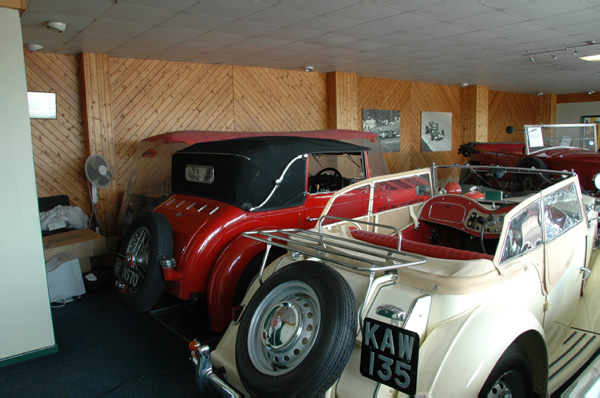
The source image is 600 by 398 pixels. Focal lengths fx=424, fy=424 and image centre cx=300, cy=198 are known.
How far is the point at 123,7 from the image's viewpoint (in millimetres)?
4832

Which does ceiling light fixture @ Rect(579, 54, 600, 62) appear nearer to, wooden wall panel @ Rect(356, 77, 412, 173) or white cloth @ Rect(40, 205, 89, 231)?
wooden wall panel @ Rect(356, 77, 412, 173)

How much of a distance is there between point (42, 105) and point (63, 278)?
3.31 m

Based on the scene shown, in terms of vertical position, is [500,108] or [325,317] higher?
[500,108]

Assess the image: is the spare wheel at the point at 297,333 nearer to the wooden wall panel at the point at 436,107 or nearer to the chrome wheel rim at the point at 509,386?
the chrome wheel rim at the point at 509,386

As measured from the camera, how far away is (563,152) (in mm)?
7371

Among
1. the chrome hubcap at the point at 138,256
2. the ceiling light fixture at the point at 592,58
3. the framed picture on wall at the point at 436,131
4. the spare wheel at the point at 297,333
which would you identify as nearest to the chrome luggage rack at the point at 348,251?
the spare wheel at the point at 297,333

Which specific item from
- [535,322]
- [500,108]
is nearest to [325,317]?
[535,322]

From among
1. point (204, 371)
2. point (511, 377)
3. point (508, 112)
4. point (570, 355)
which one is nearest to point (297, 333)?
point (204, 371)

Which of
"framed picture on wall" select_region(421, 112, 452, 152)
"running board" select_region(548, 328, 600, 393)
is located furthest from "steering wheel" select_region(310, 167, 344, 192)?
"framed picture on wall" select_region(421, 112, 452, 152)

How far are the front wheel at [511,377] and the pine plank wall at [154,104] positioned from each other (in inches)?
262

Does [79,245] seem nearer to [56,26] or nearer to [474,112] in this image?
[56,26]

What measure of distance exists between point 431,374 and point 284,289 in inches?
32.4

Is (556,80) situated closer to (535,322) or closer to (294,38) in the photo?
(294,38)

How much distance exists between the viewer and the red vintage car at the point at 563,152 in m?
6.75
